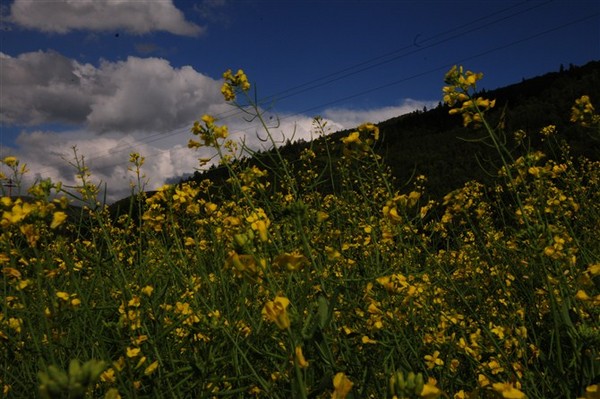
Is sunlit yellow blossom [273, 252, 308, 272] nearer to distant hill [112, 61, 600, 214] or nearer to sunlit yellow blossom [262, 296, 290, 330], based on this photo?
sunlit yellow blossom [262, 296, 290, 330]

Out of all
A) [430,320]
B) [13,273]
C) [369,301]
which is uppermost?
[13,273]

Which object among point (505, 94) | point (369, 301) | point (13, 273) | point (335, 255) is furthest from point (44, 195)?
point (505, 94)

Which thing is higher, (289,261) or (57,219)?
(57,219)

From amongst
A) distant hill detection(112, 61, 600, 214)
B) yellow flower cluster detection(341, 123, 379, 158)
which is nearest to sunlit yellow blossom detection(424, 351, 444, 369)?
yellow flower cluster detection(341, 123, 379, 158)

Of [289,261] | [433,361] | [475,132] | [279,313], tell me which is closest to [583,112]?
[433,361]

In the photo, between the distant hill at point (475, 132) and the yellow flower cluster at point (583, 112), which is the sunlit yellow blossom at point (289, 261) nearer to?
the yellow flower cluster at point (583, 112)

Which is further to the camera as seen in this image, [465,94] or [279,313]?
[465,94]

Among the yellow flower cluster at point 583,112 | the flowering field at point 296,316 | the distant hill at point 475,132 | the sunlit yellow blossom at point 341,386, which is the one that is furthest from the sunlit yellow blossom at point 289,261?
the distant hill at point 475,132

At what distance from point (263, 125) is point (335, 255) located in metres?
0.66

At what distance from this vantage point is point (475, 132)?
16.1m

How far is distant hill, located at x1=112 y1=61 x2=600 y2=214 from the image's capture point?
492 inches

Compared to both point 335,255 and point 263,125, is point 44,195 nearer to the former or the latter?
point 263,125

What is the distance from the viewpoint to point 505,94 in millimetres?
21125

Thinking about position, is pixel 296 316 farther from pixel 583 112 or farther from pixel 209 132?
pixel 583 112
